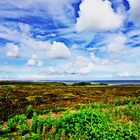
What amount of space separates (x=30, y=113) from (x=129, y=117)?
22.0 feet

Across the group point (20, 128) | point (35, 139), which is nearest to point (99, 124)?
point (35, 139)

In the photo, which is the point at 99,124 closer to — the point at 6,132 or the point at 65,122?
the point at 65,122

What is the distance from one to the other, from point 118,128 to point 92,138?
1.25 metres

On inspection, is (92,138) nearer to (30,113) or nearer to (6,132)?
(6,132)

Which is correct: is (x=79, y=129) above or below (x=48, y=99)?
below

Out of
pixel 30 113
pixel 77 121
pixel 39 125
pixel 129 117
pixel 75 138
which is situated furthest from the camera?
pixel 30 113

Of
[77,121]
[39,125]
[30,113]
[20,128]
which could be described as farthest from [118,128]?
[30,113]

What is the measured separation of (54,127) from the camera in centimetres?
1214

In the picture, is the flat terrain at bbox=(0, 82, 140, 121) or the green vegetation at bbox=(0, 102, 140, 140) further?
the flat terrain at bbox=(0, 82, 140, 121)

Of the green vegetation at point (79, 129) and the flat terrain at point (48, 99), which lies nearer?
the green vegetation at point (79, 129)

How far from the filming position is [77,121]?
1145cm

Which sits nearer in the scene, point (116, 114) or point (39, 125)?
point (39, 125)

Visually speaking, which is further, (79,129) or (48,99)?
(48,99)

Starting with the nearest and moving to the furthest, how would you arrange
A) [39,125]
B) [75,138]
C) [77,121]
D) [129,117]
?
1. [75,138]
2. [77,121]
3. [39,125]
4. [129,117]
